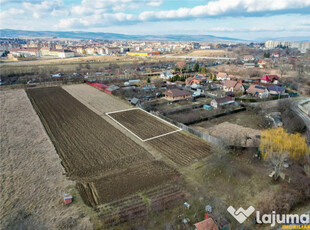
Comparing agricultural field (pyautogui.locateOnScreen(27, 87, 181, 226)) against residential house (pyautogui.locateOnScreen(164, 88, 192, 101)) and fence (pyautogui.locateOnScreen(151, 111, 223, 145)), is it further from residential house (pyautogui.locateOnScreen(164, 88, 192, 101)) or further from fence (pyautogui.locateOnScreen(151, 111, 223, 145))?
residential house (pyautogui.locateOnScreen(164, 88, 192, 101))

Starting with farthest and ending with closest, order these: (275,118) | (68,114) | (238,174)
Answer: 1. (68,114)
2. (275,118)
3. (238,174)

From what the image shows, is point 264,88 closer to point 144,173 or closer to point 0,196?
point 144,173

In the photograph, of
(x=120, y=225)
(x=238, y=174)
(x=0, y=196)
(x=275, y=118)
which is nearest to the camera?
(x=120, y=225)

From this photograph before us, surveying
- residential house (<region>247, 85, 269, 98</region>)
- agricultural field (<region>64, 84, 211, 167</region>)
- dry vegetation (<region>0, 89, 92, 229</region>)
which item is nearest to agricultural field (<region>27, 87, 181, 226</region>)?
dry vegetation (<region>0, 89, 92, 229</region>)

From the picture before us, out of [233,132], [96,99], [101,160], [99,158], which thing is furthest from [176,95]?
[101,160]

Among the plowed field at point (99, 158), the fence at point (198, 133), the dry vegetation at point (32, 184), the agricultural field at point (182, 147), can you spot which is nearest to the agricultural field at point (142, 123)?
the fence at point (198, 133)

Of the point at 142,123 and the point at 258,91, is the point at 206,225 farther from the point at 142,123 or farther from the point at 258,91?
the point at 258,91

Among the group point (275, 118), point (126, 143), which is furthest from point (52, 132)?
point (275, 118)
